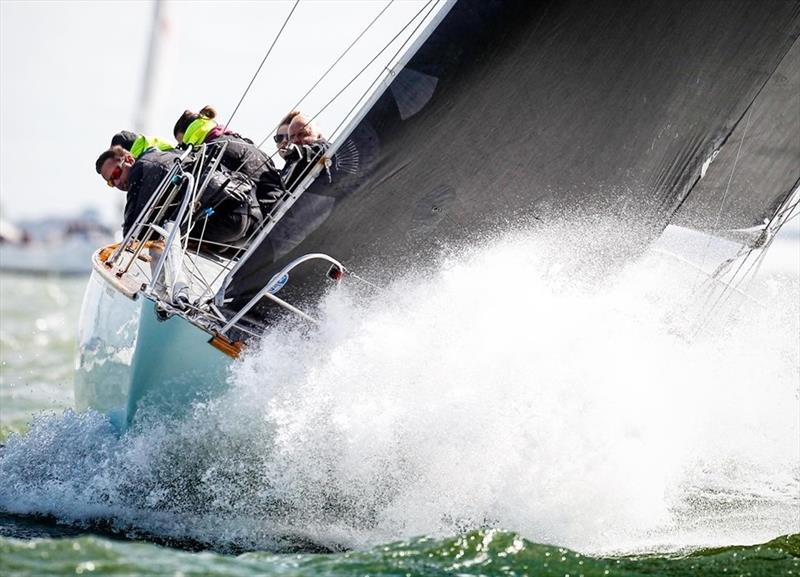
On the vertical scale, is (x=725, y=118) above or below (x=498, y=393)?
above

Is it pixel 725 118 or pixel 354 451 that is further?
pixel 725 118

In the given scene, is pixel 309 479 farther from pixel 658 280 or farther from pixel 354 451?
pixel 658 280

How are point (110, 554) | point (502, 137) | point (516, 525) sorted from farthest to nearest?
1. point (502, 137)
2. point (516, 525)
3. point (110, 554)

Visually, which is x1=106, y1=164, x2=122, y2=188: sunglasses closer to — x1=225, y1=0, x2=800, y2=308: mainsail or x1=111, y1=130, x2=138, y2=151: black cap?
x1=111, y1=130, x2=138, y2=151: black cap

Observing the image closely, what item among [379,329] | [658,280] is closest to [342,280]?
[379,329]

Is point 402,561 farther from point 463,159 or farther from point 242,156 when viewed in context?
point 242,156

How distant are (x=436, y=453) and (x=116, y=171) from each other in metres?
2.73

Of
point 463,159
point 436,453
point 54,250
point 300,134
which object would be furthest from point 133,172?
point 54,250

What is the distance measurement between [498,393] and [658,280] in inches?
80.6

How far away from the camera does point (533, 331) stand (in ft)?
20.0

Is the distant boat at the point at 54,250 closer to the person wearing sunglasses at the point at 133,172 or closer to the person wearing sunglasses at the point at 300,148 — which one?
the person wearing sunglasses at the point at 133,172

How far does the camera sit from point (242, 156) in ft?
22.0

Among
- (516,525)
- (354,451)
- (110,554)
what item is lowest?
(110,554)

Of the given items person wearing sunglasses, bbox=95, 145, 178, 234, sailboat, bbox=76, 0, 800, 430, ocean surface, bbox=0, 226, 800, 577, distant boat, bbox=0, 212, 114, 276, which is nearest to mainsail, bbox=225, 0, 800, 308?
sailboat, bbox=76, 0, 800, 430
